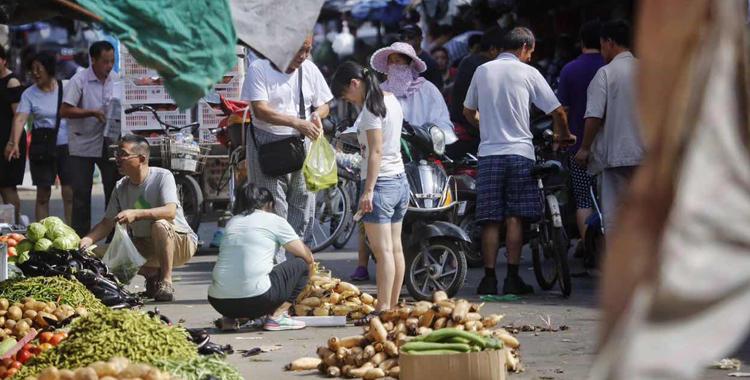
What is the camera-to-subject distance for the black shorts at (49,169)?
14742 millimetres

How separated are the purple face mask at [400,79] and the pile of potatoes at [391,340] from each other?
4408 mm

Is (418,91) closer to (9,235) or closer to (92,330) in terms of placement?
(9,235)

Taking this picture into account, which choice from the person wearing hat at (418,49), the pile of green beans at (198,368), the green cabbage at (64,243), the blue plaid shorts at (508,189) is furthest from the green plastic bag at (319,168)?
the person wearing hat at (418,49)

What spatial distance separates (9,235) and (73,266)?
0.84 metres

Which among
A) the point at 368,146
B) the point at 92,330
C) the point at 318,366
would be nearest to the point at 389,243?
the point at 368,146

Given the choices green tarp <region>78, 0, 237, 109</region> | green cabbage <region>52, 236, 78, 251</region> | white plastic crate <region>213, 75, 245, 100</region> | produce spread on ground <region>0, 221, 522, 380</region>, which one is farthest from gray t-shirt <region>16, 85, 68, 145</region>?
green tarp <region>78, 0, 237, 109</region>

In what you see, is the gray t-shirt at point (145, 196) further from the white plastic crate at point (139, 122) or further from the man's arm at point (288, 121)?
the white plastic crate at point (139, 122)

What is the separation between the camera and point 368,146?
9.41 m

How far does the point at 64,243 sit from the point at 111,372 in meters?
4.44

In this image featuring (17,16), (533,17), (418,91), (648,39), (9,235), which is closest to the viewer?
(648,39)

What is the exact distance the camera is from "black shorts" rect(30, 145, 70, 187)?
1474cm

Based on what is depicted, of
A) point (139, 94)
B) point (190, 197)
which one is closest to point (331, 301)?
point (190, 197)

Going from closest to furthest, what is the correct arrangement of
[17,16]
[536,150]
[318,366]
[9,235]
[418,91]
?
1. [17,16]
2. [318,366]
3. [9,235]
4. [536,150]
5. [418,91]

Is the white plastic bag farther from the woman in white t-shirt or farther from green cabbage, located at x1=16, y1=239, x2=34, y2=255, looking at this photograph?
the woman in white t-shirt
